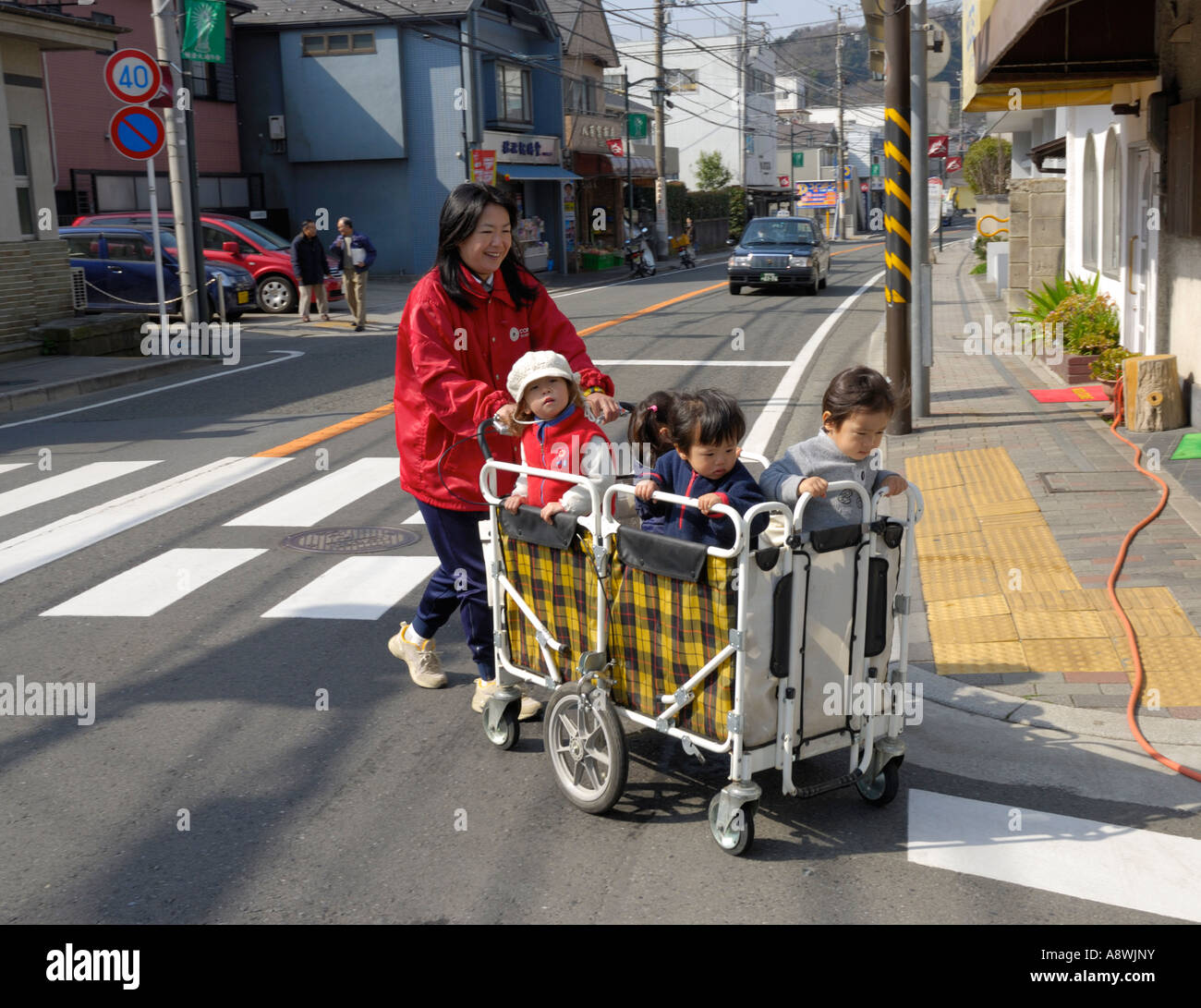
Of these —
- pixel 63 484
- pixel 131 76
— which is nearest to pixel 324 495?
pixel 63 484

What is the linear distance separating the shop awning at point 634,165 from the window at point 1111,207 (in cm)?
3364

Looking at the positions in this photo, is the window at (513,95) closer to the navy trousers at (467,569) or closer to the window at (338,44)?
the window at (338,44)

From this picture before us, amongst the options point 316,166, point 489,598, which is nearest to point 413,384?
point 489,598

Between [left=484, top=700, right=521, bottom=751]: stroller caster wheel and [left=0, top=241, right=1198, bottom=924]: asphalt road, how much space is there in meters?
0.05

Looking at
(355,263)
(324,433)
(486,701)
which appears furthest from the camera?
(355,263)

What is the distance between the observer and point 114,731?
5160mm

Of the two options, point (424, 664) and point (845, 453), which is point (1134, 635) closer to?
point (845, 453)

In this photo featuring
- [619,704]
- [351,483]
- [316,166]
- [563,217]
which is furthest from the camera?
[563,217]

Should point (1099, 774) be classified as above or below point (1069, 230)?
below

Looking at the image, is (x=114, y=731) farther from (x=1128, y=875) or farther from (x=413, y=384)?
(x=1128, y=875)

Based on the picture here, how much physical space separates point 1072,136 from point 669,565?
52.5 ft

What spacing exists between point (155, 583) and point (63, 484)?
120 inches

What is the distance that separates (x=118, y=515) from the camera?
8.73 m
